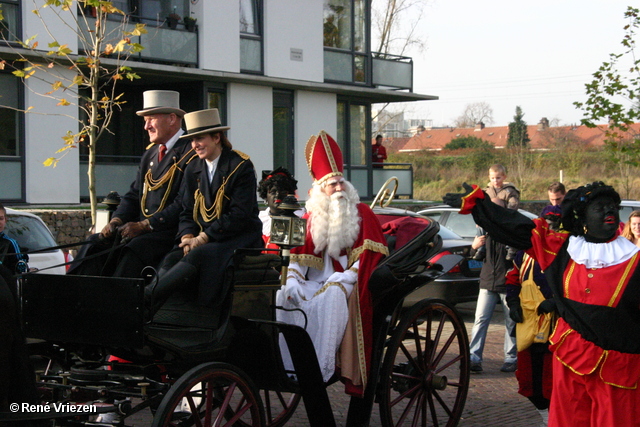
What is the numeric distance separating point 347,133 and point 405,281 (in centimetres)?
1978

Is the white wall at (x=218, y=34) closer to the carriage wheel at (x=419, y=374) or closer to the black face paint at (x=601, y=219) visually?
the carriage wheel at (x=419, y=374)

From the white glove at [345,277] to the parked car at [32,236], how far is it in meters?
4.32

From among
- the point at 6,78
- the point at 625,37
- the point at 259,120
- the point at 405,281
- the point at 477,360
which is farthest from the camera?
the point at 259,120

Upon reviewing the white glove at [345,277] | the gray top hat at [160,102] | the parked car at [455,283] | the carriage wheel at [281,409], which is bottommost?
the carriage wheel at [281,409]

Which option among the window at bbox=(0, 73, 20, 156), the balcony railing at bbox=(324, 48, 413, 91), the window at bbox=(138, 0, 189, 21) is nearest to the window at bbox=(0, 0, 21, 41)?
the window at bbox=(0, 73, 20, 156)

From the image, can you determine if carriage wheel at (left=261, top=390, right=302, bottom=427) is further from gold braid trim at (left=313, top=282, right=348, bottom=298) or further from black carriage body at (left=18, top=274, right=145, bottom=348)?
black carriage body at (left=18, top=274, right=145, bottom=348)

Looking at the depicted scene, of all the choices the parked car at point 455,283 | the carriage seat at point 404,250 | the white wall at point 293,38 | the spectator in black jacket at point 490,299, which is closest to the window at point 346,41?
the white wall at point 293,38

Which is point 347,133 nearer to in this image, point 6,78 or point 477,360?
point 6,78

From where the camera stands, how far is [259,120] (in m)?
22.9

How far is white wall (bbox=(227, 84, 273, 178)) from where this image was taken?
73.3ft

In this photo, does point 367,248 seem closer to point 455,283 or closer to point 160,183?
point 160,183

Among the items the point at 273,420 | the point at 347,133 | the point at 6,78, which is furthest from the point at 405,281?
the point at 347,133

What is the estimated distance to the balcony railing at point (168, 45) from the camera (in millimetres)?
20281

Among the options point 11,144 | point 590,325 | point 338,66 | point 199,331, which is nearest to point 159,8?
point 11,144
